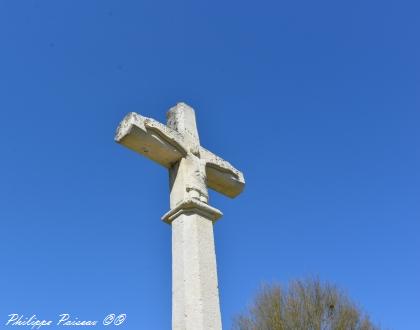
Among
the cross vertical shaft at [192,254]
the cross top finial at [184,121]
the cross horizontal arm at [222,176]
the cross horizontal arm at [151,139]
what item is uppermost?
the cross top finial at [184,121]

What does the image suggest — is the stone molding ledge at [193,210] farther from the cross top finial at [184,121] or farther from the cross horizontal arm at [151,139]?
the cross top finial at [184,121]

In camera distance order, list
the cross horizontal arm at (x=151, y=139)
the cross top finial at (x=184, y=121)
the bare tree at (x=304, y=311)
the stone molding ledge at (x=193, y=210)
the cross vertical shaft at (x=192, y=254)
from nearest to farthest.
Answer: the cross vertical shaft at (x=192, y=254) → the stone molding ledge at (x=193, y=210) → the cross horizontal arm at (x=151, y=139) → the cross top finial at (x=184, y=121) → the bare tree at (x=304, y=311)

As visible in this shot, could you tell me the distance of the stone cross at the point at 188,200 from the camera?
4266mm

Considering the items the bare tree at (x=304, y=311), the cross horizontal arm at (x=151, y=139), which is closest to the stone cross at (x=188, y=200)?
the cross horizontal arm at (x=151, y=139)

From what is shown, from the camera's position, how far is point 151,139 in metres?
5.12

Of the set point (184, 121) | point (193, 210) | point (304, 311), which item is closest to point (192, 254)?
point (193, 210)

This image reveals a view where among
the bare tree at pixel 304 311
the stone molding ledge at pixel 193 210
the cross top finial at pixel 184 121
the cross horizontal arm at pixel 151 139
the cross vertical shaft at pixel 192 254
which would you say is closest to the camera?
the cross vertical shaft at pixel 192 254

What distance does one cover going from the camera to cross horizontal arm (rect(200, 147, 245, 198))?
575 cm

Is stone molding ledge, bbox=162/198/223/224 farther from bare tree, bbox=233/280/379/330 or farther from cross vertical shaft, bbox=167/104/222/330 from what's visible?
bare tree, bbox=233/280/379/330

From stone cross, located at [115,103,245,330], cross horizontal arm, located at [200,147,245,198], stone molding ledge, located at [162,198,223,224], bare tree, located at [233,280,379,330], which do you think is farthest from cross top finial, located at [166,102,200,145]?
bare tree, located at [233,280,379,330]

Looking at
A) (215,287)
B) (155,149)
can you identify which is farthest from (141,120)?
(215,287)

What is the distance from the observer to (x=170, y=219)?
4.98 meters

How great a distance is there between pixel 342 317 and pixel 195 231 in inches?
493

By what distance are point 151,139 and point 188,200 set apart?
2.91 feet
